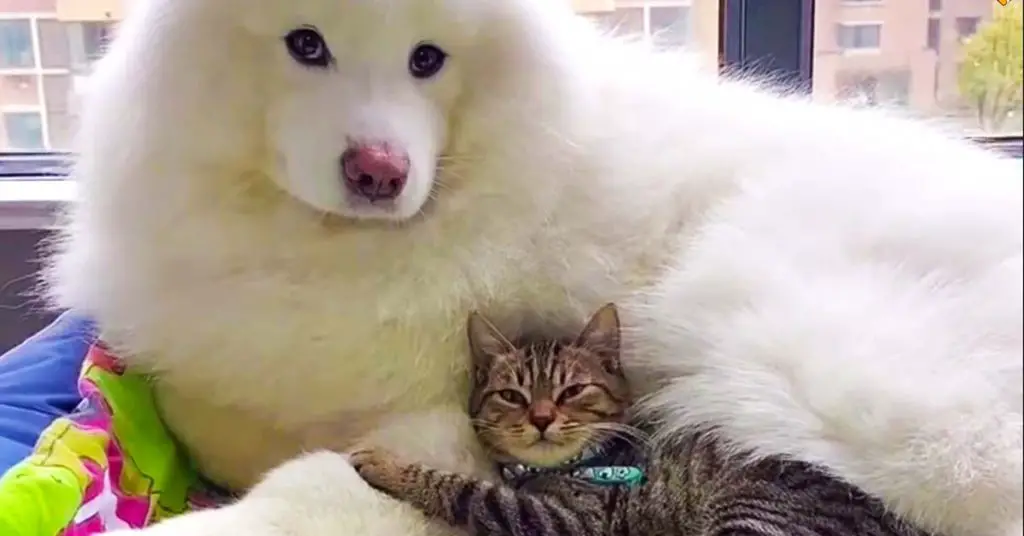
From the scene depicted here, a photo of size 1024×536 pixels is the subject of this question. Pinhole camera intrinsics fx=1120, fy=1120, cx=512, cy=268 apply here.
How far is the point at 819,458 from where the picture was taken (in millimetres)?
1101

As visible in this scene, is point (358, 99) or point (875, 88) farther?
point (875, 88)

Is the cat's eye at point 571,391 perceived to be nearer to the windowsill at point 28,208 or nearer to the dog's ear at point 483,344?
the dog's ear at point 483,344

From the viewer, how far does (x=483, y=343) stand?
1330mm

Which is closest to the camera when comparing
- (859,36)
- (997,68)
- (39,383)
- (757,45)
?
(997,68)

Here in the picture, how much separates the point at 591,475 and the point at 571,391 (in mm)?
119

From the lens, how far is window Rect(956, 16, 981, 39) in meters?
0.70

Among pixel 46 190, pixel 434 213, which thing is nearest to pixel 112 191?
pixel 434 213

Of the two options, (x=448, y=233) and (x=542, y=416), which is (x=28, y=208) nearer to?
(x=448, y=233)

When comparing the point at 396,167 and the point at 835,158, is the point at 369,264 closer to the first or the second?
the point at 396,167

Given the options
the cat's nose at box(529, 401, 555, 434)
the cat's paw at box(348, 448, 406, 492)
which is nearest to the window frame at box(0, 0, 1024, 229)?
the cat's nose at box(529, 401, 555, 434)

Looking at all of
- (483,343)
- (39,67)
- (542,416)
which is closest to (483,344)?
(483,343)

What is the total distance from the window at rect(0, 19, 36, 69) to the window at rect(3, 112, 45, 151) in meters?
0.11

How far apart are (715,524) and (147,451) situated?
0.73 metres

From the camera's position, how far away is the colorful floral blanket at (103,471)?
118 centimetres
